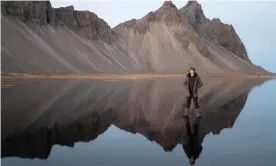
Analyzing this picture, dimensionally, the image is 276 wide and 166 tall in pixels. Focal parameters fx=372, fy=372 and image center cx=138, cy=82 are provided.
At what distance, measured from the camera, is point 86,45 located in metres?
146

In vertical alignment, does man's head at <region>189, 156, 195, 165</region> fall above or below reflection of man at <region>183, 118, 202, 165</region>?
above

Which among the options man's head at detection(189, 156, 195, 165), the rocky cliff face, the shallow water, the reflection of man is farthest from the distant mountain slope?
man's head at detection(189, 156, 195, 165)

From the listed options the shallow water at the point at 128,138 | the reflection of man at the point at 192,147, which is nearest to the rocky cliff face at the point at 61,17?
the shallow water at the point at 128,138

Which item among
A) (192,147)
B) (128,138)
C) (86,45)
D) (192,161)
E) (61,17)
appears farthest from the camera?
(61,17)

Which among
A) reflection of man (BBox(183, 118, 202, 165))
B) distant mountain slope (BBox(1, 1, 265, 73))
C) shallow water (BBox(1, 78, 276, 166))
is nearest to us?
shallow water (BBox(1, 78, 276, 166))

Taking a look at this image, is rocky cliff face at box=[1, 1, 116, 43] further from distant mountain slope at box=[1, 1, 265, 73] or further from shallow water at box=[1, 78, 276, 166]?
shallow water at box=[1, 78, 276, 166]

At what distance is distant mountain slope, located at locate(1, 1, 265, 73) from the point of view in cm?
10744

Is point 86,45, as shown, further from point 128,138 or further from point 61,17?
point 128,138

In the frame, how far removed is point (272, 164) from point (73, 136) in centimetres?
615

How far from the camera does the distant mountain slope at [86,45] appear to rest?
10744cm

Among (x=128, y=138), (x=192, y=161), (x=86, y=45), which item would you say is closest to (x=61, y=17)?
(x=86, y=45)

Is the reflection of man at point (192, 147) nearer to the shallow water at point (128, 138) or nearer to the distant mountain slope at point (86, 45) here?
the shallow water at point (128, 138)

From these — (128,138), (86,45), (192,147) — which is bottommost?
(128,138)

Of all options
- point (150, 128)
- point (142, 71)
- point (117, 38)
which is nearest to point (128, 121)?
point (150, 128)
